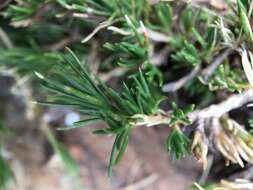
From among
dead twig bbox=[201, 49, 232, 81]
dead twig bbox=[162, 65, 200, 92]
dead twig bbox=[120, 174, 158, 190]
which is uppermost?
dead twig bbox=[201, 49, 232, 81]

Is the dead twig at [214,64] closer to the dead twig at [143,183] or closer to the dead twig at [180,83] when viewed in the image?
the dead twig at [180,83]

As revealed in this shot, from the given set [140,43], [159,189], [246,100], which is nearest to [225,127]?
[246,100]

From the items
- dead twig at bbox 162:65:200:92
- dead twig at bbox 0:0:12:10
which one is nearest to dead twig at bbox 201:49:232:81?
dead twig at bbox 162:65:200:92

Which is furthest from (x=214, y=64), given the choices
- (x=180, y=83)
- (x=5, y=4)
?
(x=5, y=4)

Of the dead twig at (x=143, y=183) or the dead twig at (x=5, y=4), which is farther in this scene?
the dead twig at (x=143, y=183)

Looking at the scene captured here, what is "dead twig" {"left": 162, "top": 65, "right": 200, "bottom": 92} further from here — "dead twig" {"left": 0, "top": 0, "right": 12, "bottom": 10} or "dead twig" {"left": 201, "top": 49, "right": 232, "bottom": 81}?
"dead twig" {"left": 0, "top": 0, "right": 12, "bottom": 10}

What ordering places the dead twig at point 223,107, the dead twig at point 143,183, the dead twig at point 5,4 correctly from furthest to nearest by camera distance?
the dead twig at point 143,183 < the dead twig at point 5,4 < the dead twig at point 223,107

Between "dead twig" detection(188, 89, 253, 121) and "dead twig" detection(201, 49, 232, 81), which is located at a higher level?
"dead twig" detection(201, 49, 232, 81)

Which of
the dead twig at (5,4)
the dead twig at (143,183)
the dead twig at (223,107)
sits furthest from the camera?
the dead twig at (143,183)

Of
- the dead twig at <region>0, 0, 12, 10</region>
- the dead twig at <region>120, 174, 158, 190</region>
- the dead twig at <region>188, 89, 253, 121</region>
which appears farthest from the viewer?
the dead twig at <region>120, 174, 158, 190</region>

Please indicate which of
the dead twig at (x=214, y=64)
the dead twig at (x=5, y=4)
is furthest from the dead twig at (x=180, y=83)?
the dead twig at (x=5, y=4)

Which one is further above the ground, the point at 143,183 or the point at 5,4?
the point at 5,4

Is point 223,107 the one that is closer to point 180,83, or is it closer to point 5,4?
point 180,83
